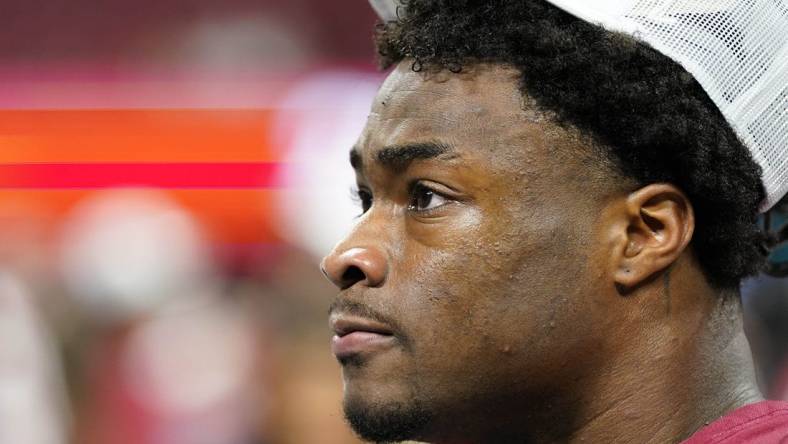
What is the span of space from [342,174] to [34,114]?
1.32m

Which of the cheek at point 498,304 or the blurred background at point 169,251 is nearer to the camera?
the cheek at point 498,304

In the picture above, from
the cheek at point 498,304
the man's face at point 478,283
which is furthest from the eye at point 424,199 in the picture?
the cheek at point 498,304

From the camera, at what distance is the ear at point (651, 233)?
7.22 ft

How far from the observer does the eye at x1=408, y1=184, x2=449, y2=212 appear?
223 cm

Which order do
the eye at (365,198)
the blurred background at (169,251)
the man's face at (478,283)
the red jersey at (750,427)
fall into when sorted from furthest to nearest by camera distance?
the blurred background at (169,251) < the eye at (365,198) < the man's face at (478,283) < the red jersey at (750,427)

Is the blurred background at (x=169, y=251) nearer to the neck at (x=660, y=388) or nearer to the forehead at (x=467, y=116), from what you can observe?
the forehead at (x=467, y=116)

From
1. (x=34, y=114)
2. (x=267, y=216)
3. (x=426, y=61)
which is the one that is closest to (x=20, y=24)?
(x=34, y=114)

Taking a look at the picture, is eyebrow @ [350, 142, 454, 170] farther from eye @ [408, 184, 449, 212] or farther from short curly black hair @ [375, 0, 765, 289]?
short curly black hair @ [375, 0, 765, 289]

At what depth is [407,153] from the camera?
225cm

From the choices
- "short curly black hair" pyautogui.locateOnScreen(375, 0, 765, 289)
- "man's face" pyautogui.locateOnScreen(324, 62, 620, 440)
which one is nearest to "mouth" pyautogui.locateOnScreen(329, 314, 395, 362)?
"man's face" pyautogui.locateOnScreen(324, 62, 620, 440)

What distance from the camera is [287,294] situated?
514cm

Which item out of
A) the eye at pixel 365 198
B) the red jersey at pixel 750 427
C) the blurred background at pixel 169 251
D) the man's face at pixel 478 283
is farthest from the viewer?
the blurred background at pixel 169 251

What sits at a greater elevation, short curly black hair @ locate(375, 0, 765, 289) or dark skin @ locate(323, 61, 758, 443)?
short curly black hair @ locate(375, 0, 765, 289)

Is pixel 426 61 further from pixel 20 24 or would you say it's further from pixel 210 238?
pixel 20 24
